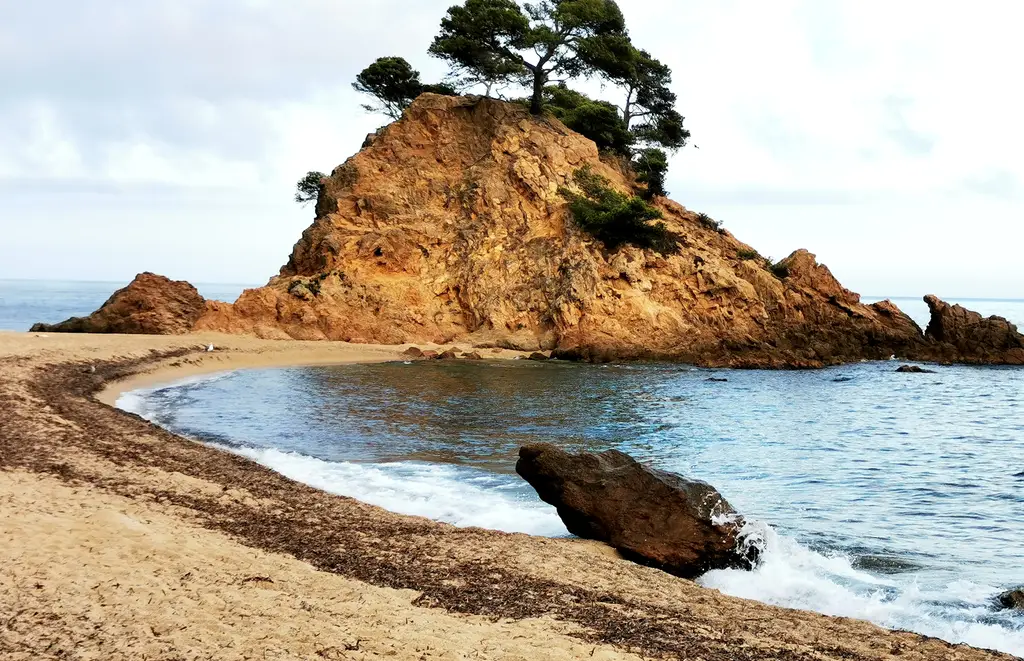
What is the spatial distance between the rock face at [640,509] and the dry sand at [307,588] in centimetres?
35

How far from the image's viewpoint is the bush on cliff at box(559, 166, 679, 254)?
38.1 meters

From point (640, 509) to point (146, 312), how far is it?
29794 mm

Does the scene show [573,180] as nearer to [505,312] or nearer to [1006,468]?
[505,312]

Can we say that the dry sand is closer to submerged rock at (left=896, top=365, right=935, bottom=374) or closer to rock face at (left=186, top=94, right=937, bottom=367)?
rock face at (left=186, top=94, right=937, bottom=367)

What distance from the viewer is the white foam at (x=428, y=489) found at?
Result: 9.38 m

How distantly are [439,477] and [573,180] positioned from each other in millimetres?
31168

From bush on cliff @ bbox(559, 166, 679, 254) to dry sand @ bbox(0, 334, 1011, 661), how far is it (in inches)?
1188

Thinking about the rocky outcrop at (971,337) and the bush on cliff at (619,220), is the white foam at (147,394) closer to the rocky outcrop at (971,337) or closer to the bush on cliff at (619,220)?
the bush on cliff at (619,220)

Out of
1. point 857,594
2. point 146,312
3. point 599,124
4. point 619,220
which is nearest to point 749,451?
point 857,594

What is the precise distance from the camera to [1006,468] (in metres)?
13.7

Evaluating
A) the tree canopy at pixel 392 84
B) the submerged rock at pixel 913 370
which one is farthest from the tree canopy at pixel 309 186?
the submerged rock at pixel 913 370

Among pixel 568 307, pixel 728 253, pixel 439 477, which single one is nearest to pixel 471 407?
pixel 439 477

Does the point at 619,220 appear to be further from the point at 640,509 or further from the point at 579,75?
the point at 640,509

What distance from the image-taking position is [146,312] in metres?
32.8
